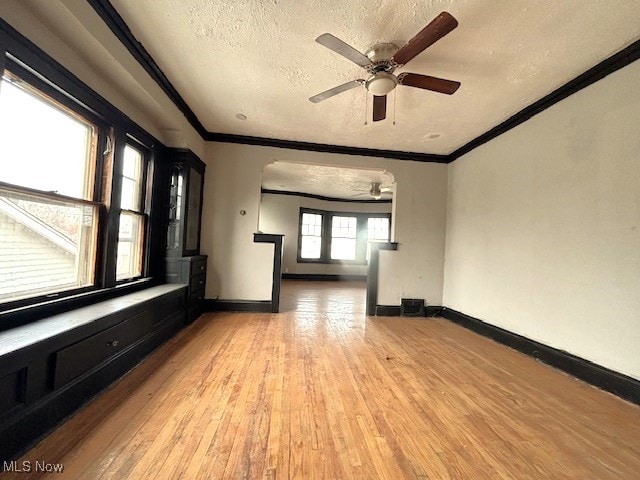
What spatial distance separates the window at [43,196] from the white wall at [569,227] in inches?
161

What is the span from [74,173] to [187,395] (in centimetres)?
185

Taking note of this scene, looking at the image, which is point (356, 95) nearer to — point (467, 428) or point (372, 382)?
point (372, 382)

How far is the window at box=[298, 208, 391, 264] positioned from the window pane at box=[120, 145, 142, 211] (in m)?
5.29

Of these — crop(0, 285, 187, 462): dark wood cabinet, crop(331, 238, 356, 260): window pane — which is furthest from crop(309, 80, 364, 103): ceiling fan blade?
crop(331, 238, 356, 260): window pane

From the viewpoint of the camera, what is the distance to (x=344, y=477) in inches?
45.3

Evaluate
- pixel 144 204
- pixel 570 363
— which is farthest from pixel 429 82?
pixel 144 204

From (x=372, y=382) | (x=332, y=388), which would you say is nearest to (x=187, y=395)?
(x=332, y=388)

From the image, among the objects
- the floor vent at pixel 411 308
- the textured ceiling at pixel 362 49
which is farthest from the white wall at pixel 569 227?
the floor vent at pixel 411 308

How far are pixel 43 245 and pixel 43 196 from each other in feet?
1.11

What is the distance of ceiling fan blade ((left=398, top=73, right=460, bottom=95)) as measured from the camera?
204cm

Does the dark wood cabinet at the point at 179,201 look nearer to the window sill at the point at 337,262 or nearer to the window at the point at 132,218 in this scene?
the window at the point at 132,218

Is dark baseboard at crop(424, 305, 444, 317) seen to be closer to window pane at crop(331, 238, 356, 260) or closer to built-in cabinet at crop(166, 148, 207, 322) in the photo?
built-in cabinet at crop(166, 148, 207, 322)

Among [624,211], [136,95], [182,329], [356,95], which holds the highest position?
[356,95]

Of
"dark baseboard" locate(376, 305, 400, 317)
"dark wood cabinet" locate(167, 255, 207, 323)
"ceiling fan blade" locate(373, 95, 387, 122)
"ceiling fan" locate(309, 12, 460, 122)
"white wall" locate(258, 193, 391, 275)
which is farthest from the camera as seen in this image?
"white wall" locate(258, 193, 391, 275)
